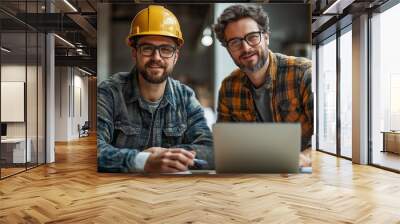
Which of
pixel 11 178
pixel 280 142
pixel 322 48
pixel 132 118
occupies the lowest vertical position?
pixel 11 178

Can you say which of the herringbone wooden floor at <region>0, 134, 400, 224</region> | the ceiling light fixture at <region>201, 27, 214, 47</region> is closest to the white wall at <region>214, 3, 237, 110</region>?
the ceiling light fixture at <region>201, 27, 214, 47</region>

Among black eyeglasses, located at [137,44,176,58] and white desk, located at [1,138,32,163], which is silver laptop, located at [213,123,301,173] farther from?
white desk, located at [1,138,32,163]

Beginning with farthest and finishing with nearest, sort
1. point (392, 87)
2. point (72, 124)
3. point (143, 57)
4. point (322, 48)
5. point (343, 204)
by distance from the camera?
point (72, 124) < point (322, 48) < point (392, 87) < point (143, 57) < point (343, 204)

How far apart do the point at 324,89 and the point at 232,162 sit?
216 inches

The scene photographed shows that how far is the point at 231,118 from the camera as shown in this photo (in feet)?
21.6

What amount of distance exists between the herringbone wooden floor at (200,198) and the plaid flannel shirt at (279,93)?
1.00 metres

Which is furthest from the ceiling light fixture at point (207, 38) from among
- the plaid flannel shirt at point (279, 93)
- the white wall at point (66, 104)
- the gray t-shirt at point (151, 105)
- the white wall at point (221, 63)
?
the white wall at point (66, 104)

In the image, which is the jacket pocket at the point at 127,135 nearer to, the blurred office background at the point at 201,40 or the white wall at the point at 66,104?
the blurred office background at the point at 201,40

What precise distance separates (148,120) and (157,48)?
1.17 meters

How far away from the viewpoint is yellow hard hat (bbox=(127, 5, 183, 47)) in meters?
6.40

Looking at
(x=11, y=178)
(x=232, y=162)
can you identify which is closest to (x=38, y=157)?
(x=11, y=178)

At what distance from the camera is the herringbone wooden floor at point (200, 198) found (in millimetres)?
4109

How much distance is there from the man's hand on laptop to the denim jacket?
10cm

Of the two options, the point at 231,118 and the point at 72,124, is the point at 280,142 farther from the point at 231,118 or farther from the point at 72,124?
the point at 72,124
